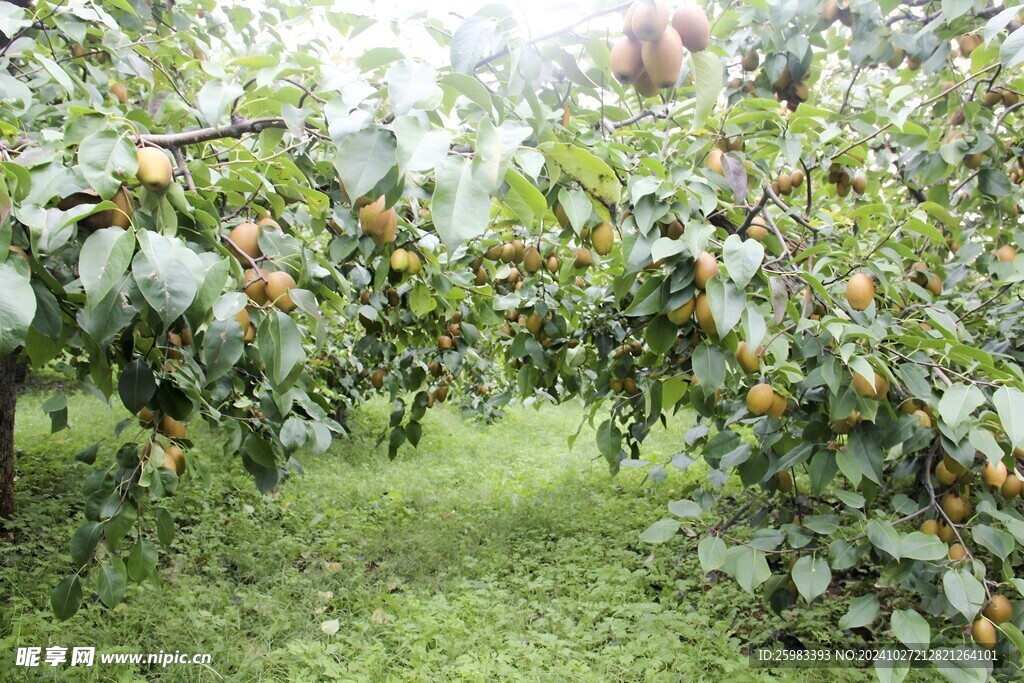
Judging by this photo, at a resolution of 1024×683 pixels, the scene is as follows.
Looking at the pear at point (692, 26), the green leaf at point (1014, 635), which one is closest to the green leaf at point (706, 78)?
the pear at point (692, 26)

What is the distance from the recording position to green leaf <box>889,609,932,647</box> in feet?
4.94

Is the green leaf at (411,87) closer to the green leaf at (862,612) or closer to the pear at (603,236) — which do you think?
the pear at (603,236)

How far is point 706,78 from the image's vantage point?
919mm

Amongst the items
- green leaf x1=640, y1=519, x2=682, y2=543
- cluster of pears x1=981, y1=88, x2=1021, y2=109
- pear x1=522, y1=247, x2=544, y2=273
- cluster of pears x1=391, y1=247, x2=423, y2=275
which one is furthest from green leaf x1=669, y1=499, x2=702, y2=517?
cluster of pears x1=981, y1=88, x2=1021, y2=109

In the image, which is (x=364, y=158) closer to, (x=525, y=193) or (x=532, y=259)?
(x=525, y=193)

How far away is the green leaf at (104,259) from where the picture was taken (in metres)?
0.76

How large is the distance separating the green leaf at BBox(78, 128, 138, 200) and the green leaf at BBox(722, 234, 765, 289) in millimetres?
940

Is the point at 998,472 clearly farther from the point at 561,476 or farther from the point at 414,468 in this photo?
the point at 414,468

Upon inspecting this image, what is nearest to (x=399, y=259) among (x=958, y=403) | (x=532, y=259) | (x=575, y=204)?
(x=532, y=259)

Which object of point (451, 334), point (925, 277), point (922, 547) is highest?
point (925, 277)

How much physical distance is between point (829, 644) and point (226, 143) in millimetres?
3239

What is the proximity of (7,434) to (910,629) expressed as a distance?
4.65 m

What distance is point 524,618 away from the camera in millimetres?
3227

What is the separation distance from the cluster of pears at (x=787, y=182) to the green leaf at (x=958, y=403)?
3.47 feet
